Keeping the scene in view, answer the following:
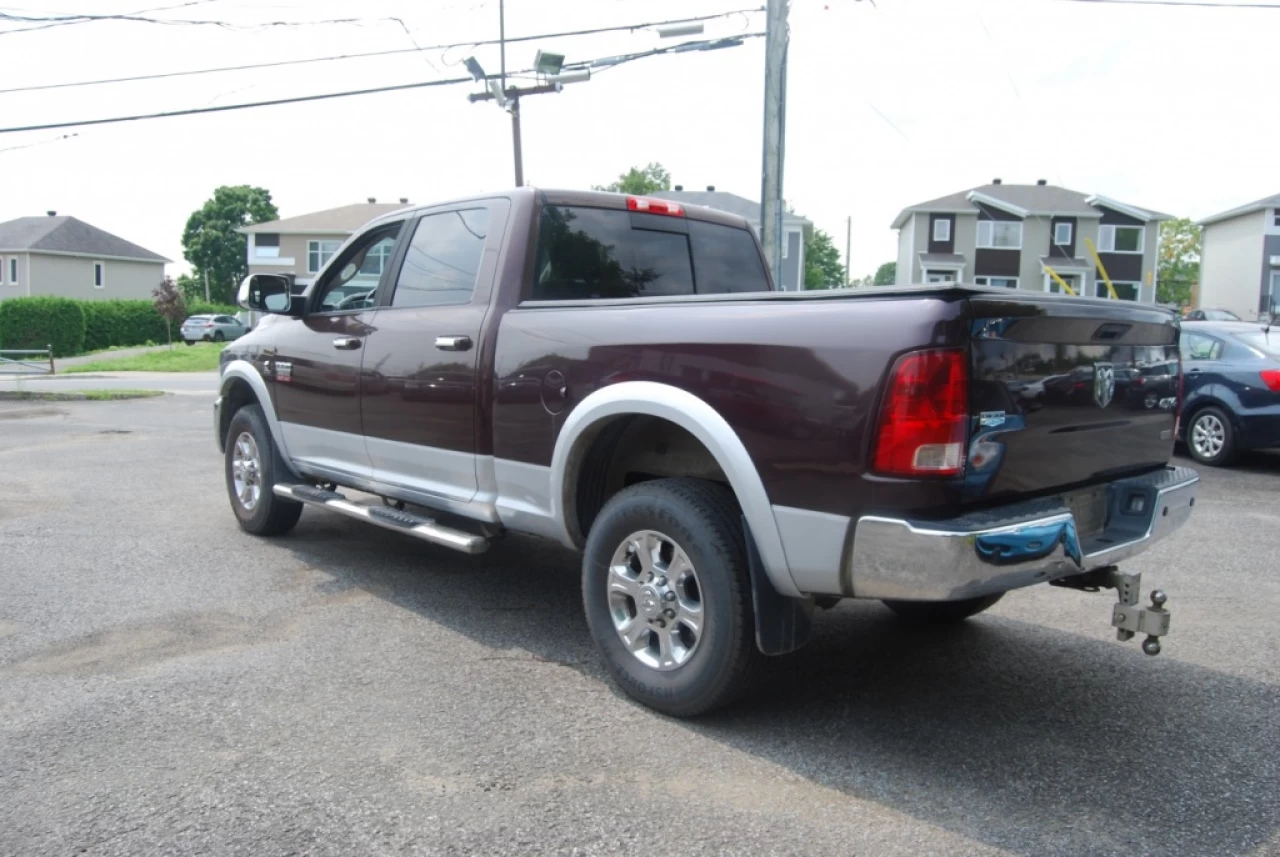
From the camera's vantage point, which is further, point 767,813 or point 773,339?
point 773,339

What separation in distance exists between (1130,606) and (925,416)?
1.30 meters

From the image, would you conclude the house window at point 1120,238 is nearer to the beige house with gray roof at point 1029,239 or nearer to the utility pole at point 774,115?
the beige house with gray roof at point 1029,239

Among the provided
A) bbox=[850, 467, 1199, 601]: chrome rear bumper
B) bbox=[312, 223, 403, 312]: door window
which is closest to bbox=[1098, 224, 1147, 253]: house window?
bbox=[312, 223, 403, 312]: door window

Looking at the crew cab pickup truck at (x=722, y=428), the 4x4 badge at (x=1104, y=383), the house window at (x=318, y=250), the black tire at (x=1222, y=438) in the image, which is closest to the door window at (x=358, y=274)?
the crew cab pickup truck at (x=722, y=428)

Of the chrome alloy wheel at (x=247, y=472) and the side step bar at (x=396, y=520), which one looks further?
the chrome alloy wheel at (x=247, y=472)

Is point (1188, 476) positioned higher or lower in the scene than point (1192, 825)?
higher

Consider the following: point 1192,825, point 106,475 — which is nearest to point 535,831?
point 1192,825

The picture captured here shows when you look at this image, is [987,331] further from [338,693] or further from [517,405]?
[338,693]

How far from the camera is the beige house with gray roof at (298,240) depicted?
5675 cm

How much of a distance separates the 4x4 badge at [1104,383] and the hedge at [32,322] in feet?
149

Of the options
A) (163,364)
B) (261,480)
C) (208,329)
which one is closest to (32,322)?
(208,329)

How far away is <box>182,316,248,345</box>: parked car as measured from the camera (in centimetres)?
4747

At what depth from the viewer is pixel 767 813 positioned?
3111 mm

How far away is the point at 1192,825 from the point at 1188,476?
1.53 m
